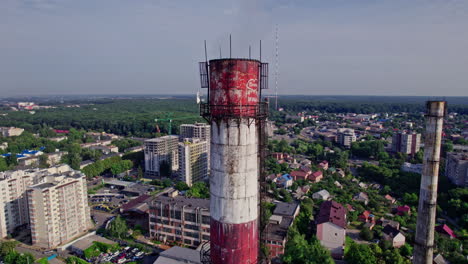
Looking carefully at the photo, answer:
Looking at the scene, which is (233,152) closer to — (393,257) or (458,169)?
(393,257)

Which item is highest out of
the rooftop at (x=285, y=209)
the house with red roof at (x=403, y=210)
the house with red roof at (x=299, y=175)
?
the rooftop at (x=285, y=209)

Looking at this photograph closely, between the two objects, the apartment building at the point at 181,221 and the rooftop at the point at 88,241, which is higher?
the apartment building at the point at 181,221

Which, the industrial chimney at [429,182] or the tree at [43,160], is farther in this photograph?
the tree at [43,160]

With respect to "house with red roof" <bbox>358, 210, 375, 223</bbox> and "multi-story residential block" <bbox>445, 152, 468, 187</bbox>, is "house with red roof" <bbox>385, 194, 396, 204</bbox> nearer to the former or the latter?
"house with red roof" <bbox>358, 210, 375, 223</bbox>

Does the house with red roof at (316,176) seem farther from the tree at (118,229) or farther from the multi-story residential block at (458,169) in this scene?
the tree at (118,229)

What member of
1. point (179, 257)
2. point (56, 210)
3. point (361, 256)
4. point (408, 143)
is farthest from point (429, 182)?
point (408, 143)

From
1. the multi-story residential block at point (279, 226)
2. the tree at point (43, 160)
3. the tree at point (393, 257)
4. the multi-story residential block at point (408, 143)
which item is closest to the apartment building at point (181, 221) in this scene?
the multi-story residential block at point (279, 226)

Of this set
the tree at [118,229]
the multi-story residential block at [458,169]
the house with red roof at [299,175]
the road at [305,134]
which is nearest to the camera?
the tree at [118,229]

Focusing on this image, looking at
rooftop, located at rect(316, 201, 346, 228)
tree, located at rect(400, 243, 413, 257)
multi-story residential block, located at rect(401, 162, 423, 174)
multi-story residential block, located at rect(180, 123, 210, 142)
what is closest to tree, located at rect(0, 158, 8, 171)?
multi-story residential block, located at rect(180, 123, 210, 142)
